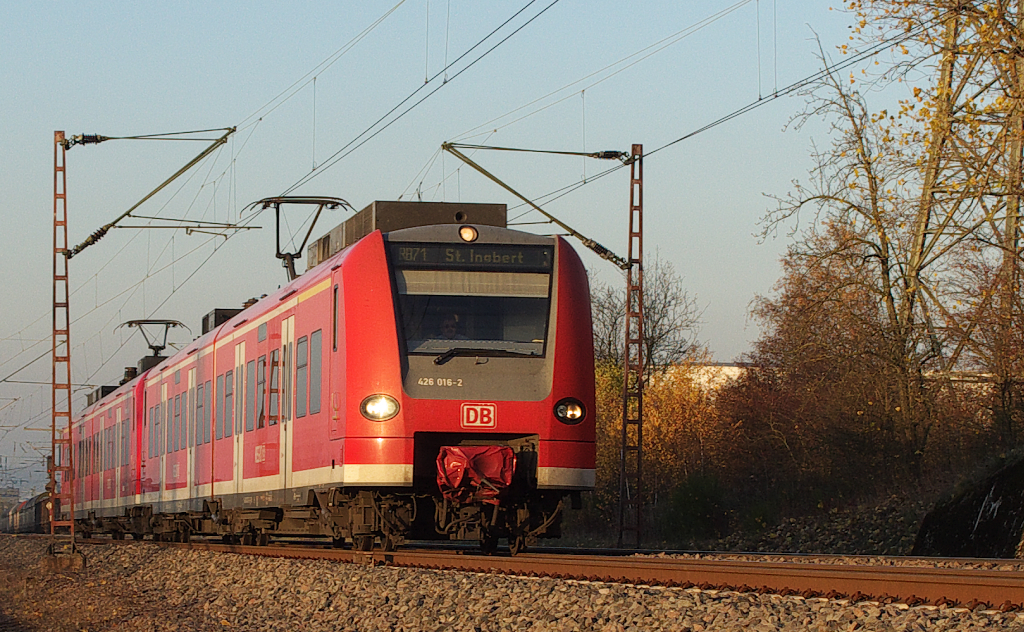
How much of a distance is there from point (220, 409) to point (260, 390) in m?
2.72

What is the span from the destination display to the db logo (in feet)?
4.63

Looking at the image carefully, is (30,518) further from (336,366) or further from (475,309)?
(475,309)

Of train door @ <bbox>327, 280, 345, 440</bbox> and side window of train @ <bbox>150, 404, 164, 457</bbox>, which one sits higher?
train door @ <bbox>327, 280, 345, 440</bbox>

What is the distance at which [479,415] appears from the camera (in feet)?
41.7

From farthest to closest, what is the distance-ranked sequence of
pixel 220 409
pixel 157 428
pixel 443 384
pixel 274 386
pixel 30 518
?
1. pixel 30 518
2. pixel 157 428
3. pixel 220 409
4. pixel 274 386
5. pixel 443 384

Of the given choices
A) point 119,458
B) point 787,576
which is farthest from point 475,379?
point 119,458

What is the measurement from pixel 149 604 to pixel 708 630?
6.87 meters

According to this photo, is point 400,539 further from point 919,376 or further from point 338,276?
point 919,376

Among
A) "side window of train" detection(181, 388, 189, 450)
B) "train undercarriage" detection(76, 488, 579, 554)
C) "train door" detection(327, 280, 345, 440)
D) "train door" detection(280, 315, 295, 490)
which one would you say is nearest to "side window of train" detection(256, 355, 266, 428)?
"train door" detection(280, 315, 295, 490)

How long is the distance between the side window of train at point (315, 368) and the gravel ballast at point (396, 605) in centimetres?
167

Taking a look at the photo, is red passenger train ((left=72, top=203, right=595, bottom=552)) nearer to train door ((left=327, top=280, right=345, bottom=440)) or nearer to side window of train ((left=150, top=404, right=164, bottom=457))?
train door ((left=327, top=280, right=345, bottom=440))

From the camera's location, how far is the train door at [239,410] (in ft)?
57.8

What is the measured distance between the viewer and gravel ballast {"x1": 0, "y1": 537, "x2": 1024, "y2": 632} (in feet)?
24.2

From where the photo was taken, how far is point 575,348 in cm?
1310
